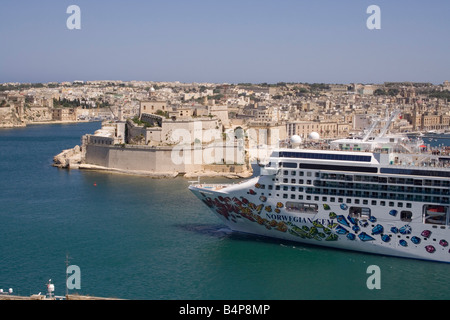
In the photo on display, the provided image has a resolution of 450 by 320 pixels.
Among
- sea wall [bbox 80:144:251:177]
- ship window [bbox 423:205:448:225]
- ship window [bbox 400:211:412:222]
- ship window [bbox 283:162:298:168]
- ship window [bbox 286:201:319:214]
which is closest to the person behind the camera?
ship window [bbox 423:205:448:225]

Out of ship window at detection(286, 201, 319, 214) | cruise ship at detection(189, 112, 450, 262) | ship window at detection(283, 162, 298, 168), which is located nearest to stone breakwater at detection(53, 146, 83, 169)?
cruise ship at detection(189, 112, 450, 262)

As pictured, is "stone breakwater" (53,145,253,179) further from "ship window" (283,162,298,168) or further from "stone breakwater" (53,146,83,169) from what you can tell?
"ship window" (283,162,298,168)

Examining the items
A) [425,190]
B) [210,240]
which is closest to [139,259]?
[210,240]

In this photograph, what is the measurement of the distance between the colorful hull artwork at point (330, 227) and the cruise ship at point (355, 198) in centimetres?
2

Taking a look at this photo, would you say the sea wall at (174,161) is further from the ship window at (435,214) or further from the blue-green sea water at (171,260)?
the ship window at (435,214)

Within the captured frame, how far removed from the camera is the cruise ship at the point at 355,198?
11945 mm

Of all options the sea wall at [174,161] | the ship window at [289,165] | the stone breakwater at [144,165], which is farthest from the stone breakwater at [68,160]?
the ship window at [289,165]

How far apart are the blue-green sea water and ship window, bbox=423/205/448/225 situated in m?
0.86

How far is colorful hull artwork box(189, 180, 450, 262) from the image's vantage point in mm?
11930

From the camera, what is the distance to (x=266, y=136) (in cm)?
3559

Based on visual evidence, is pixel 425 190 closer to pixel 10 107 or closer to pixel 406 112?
pixel 406 112

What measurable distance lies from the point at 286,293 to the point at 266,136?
25.3 m

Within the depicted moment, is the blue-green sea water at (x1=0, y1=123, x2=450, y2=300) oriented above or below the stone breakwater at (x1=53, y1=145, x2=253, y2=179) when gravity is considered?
below

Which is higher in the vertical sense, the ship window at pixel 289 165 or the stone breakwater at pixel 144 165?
the ship window at pixel 289 165
